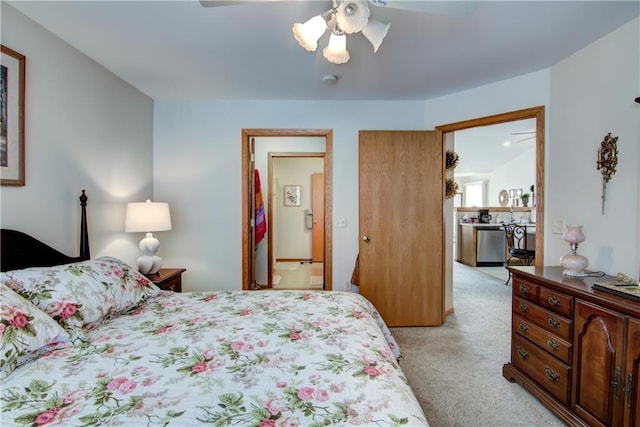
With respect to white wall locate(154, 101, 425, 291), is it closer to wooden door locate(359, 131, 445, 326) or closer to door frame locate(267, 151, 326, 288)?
wooden door locate(359, 131, 445, 326)

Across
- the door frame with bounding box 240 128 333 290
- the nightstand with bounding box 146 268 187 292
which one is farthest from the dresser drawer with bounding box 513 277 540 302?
the nightstand with bounding box 146 268 187 292

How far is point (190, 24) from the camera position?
6.12ft

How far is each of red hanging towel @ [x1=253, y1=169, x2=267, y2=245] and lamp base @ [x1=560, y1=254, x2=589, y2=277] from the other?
3441 millimetres

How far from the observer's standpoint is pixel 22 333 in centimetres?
109

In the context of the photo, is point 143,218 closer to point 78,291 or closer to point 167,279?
point 167,279

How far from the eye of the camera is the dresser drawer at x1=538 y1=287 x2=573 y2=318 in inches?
66.5

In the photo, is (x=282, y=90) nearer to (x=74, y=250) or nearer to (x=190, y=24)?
(x=190, y=24)

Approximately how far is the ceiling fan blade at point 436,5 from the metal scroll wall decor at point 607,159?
140 centimetres

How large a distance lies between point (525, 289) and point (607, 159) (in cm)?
98

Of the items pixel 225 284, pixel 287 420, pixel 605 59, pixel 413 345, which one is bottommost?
pixel 413 345

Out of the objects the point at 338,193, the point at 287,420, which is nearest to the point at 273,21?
the point at 338,193

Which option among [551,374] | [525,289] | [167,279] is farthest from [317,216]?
[551,374]

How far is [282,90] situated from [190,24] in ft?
3.75

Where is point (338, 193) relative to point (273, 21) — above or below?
below
